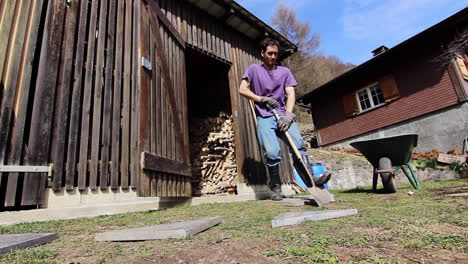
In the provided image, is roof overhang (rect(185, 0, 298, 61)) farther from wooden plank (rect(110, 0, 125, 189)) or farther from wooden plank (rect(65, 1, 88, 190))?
wooden plank (rect(65, 1, 88, 190))

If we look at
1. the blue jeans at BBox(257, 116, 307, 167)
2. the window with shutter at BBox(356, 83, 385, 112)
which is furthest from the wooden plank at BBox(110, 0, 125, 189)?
the window with shutter at BBox(356, 83, 385, 112)

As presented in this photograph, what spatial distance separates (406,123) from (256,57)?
7.59 metres

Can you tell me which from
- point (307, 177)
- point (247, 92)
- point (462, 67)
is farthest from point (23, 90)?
point (462, 67)

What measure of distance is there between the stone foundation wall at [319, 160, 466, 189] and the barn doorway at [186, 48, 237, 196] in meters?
3.00

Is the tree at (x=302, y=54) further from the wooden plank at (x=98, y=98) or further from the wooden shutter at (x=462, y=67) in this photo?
the wooden plank at (x=98, y=98)

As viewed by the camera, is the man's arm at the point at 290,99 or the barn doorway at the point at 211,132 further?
the barn doorway at the point at 211,132

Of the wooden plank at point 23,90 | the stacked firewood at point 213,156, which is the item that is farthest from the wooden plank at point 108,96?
the stacked firewood at point 213,156

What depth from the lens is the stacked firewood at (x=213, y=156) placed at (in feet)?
18.7

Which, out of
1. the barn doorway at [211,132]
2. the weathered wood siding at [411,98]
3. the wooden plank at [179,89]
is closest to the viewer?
the wooden plank at [179,89]

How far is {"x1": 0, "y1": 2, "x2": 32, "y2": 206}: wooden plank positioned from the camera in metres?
2.24

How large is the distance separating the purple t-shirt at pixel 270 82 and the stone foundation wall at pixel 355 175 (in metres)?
4.16

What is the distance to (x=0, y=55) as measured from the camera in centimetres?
238

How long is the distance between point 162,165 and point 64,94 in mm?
→ 1346

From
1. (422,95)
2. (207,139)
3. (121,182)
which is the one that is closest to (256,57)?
(207,139)
